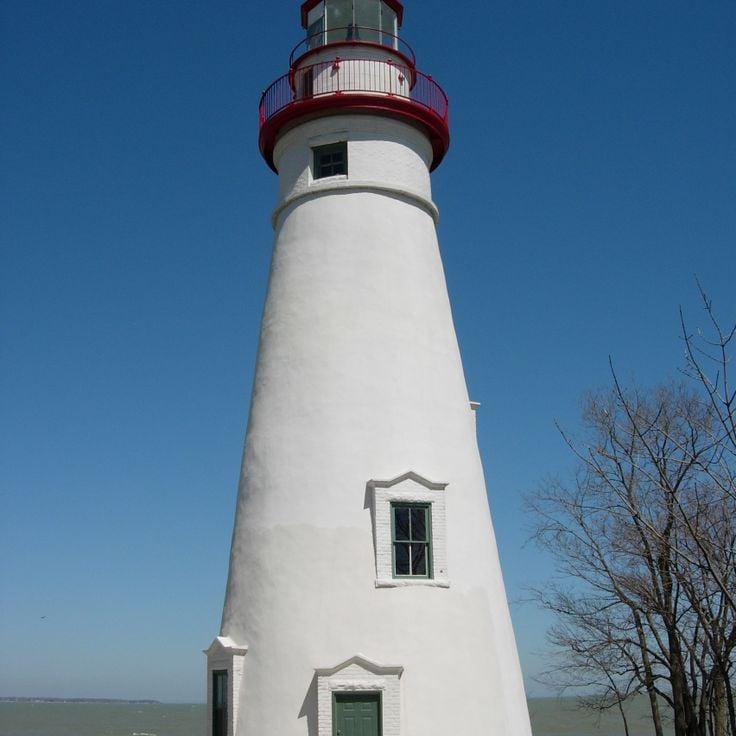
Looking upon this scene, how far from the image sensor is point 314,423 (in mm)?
15250

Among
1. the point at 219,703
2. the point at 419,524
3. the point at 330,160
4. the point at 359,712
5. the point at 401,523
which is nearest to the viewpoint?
the point at 359,712

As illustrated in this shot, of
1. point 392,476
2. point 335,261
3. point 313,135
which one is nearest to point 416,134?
point 313,135

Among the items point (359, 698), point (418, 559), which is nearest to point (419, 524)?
point (418, 559)

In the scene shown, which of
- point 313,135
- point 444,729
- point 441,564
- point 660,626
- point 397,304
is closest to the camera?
point 444,729

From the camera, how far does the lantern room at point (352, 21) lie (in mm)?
18531

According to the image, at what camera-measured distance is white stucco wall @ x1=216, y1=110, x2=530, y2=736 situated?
555 inches

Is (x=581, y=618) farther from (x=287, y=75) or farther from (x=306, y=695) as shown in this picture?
(x=287, y=75)

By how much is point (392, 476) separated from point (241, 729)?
176 inches

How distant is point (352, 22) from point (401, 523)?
10167mm

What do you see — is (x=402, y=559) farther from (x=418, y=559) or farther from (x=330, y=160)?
(x=330, y=160)

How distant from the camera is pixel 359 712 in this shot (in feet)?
45.0

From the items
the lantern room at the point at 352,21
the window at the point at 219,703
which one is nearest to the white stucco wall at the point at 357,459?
the window at the point at 219,703

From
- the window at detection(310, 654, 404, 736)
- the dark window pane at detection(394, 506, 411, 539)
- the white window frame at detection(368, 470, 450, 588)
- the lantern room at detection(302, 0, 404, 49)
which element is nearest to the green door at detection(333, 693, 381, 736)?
the window at detection(310, 654, 404, 736)

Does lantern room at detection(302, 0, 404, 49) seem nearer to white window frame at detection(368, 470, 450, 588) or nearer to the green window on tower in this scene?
white window frame at detection(368, 470, 450, 588)
